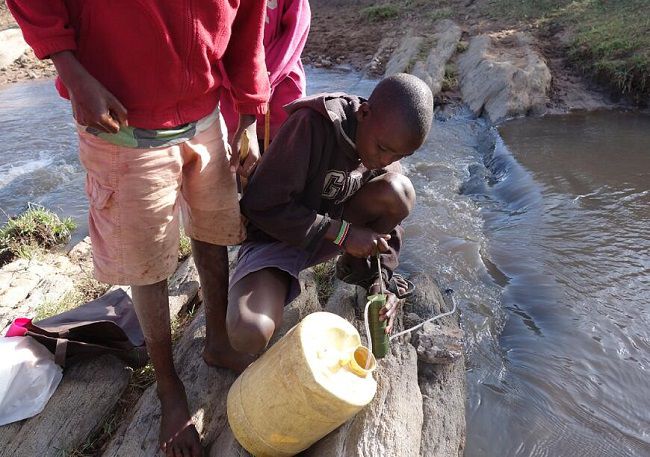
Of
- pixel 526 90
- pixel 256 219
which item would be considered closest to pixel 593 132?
pixel 526 90

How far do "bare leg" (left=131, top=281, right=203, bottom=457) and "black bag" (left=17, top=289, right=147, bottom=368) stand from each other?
0.41 metres

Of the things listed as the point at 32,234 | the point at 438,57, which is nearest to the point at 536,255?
the point at 32,234

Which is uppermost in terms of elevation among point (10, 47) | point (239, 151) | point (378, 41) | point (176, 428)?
point (239, 151)

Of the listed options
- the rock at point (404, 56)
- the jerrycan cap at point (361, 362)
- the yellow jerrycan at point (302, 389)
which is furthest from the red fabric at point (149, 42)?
the rock at point (404, 56)

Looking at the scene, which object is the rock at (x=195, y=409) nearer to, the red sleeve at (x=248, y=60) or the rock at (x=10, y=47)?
the red sleeve at (x=248, y=60)

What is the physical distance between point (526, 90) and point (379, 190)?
17.0 ft

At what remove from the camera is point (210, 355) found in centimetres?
238

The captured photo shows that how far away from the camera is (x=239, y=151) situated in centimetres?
220

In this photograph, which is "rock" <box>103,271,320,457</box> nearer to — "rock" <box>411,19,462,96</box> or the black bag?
the black bag

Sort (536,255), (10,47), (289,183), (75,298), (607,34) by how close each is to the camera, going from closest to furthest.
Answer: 1. (289,183)
2. (75,298)
3. (536,255)
4. (607,34)
5. (10,47)

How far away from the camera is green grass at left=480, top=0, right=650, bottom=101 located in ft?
21.5

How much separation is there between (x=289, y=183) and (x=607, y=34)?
687cm

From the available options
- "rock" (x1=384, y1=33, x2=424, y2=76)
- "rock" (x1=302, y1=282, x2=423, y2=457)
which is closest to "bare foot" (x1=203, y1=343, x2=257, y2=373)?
"rock" (x1=302, y1=282, x2=423, y2=457)

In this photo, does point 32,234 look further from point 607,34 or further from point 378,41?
point 378,41
